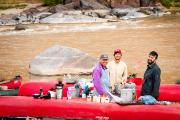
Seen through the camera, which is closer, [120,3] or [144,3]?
[144,3]

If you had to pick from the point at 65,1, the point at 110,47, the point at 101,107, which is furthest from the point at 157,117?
the point at 65,1

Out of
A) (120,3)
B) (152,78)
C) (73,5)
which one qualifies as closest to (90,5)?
(73,5)

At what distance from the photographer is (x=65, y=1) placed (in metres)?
71.6

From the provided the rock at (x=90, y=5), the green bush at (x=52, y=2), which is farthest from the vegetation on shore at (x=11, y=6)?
the rock at (x=90, y=5)

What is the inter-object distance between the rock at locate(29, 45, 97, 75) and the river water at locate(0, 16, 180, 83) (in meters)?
0.70

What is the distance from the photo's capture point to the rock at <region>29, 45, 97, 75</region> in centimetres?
1902

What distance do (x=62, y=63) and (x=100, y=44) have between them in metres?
11.8

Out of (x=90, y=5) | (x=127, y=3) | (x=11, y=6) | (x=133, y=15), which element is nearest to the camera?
(x=133, y=15)

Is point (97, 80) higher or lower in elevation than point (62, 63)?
higher

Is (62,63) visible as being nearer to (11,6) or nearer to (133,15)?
(133,15)

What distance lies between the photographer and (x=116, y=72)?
1136 cm

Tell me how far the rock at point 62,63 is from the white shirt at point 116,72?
7.41 meters

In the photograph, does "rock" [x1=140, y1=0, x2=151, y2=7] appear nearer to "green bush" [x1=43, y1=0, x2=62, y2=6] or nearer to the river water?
"green bush" [x1=43, y1=0, x2=62, y2=6]

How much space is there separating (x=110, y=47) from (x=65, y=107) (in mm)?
18974
